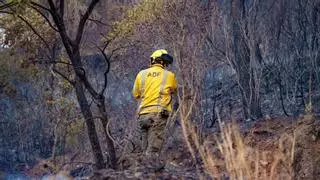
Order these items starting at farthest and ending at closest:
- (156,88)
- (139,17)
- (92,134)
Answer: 1. (139,17)
2. (92,134)
3. (156,88)

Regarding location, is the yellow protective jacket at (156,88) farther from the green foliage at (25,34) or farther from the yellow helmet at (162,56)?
the green foliage at (25,34)

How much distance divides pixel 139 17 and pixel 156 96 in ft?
15.4

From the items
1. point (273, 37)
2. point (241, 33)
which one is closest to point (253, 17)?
point (241, 33)

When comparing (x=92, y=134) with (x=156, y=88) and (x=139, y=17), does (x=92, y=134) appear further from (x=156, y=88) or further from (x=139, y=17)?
(x=139, y=17)

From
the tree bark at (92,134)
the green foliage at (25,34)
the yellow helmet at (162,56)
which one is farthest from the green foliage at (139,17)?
the green foliage at (25,34)

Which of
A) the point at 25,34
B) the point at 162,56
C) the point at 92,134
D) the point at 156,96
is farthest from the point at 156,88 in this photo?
the point at 25,34

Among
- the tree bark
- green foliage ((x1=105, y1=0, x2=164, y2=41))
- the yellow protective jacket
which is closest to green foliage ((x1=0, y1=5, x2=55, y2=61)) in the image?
green foliage ((x1=105, y1=0, x2=164, y2=41))

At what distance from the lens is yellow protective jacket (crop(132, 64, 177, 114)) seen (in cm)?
820

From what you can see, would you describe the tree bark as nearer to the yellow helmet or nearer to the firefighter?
the firefighter

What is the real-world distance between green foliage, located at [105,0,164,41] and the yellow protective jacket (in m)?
3.74

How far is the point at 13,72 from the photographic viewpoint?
804 inches

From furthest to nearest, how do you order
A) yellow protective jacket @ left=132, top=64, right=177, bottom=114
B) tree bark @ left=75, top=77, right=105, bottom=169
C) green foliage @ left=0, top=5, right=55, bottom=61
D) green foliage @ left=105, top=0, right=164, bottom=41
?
green foliage @ left=0, top=5, right=55, bottom=61 → green foliage @ left=105, top=0, right=164, bottom=41 → tree bark @ left=75, top=77, right=105, bottom=169 → yellow protective jacket @ left=132, top=64, right=177, bottom=114

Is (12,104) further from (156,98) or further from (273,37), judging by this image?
(156,98)

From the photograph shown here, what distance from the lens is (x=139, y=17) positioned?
12602mm
